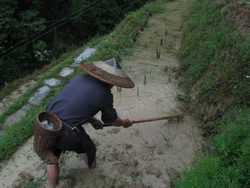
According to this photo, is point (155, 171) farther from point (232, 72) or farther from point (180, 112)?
point (232, 72)

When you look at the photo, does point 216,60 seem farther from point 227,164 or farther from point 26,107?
point 26,107

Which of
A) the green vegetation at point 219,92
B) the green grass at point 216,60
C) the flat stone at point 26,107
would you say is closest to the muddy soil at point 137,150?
the green vegetation at point 219,92

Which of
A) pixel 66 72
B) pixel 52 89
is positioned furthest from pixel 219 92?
pixel 66 72

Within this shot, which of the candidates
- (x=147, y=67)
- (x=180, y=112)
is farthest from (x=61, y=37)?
(x=180, y=112)

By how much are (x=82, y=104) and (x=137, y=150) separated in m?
1.32

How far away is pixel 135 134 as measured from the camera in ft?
13.7

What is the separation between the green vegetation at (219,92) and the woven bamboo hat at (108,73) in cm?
122

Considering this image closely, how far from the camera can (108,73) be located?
3129mm

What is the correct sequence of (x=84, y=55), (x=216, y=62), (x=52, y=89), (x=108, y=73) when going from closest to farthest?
(x=108, y=73), (x=216, y=62), (x=52, y=89), (x=84, y=55)

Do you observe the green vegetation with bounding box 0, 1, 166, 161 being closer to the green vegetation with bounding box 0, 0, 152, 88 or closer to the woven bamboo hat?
the woven bamboo hat

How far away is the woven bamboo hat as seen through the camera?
9.98 feet

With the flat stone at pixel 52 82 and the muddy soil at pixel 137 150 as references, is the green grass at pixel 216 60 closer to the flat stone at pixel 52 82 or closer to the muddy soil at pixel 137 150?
the muddy soil at pixel 137 150

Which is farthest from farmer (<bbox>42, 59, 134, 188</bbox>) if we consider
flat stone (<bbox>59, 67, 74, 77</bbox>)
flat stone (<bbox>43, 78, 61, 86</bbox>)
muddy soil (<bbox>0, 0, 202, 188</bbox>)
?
flat stone (<bbox>59, 67, 74, 77</bbox>)

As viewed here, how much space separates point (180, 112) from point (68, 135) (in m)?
2.09
